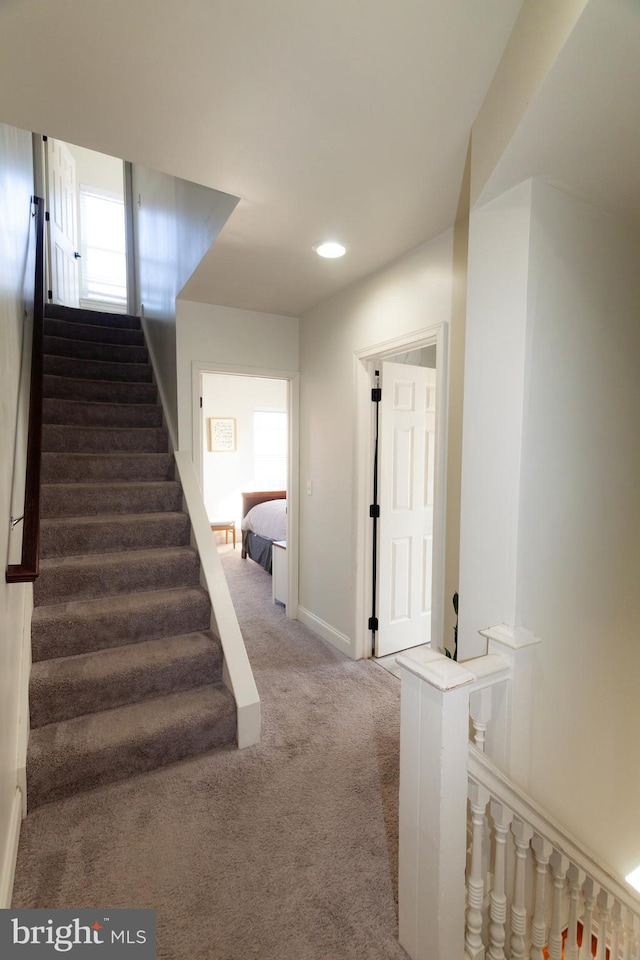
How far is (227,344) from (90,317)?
6.43ft

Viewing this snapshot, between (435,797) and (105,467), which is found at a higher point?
(105,467)

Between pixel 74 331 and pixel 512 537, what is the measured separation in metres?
4.20

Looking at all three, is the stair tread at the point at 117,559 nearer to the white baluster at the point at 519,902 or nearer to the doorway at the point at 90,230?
the white baluster at the point at 519,902

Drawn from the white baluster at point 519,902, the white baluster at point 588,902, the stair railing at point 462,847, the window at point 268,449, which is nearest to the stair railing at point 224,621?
the stair railing at point 462,847

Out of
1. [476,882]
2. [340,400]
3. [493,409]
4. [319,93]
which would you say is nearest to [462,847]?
[476,882]

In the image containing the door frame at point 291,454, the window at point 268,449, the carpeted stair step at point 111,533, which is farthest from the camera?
the window at point 268,449

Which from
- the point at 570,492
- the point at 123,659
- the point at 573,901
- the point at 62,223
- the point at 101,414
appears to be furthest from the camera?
the point at 62,223

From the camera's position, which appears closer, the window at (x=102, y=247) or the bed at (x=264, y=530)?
the bed at (x=264, y=530)

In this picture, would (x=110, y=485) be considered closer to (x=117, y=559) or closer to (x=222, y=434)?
(x=117, y=559)

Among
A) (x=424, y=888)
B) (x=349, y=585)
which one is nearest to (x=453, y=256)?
(x=349, y=585)

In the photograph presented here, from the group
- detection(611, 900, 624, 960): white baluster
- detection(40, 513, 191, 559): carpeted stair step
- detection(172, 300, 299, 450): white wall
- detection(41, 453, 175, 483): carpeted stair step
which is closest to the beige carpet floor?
detection(611, 900, 624, 960): white baluster

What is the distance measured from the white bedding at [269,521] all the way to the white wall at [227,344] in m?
1.98

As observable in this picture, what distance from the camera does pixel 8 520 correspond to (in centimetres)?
176

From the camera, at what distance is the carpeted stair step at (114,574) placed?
240 cm
